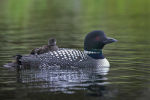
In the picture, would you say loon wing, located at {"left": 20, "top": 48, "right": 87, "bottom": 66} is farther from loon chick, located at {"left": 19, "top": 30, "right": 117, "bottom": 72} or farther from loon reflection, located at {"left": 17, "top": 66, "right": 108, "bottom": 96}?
loon reflection, located at {"left": 17, "top": 66, "right": 108, "bottom": 96}

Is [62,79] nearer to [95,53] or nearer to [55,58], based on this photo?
[55,58]

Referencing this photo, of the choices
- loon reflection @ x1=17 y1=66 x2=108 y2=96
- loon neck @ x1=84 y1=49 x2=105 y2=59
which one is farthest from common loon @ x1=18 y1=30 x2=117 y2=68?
loon reflection @ x1=17 y1=66 x2=108 y2=96

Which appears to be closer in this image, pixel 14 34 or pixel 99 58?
pixel 99 58

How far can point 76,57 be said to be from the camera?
33.4ft

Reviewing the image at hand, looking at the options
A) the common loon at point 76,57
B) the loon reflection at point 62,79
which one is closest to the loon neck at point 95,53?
the common loon at point 76,57

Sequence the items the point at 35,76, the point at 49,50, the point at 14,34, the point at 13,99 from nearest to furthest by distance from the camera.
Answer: the point at 13,99
the point at 35,76
the point at 49,50
the point at 14,34

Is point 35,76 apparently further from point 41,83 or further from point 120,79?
point 120,79

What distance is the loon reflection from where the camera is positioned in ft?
27.9

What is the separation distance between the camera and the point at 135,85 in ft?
28.5

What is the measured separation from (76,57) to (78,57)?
0.06 m

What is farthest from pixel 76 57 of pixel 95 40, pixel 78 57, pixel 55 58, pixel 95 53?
pixel 95 40

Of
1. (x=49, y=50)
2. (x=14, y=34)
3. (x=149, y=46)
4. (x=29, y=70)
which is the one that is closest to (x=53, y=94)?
(x=29, y=70)

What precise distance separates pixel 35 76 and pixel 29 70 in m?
0.59

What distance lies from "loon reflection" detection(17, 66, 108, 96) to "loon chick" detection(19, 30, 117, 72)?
12 centimetres
